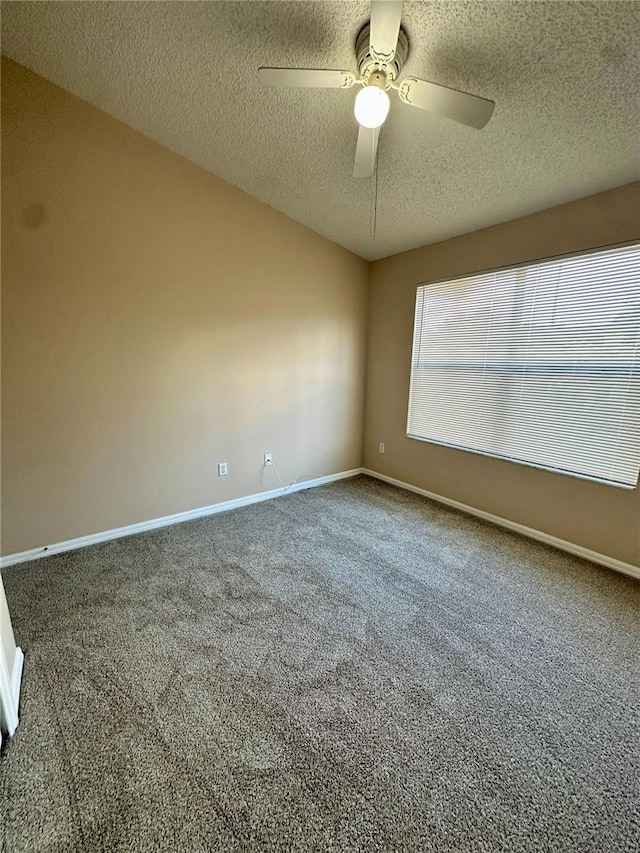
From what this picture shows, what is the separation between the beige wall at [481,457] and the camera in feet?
7.34

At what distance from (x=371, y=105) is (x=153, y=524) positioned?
293cm

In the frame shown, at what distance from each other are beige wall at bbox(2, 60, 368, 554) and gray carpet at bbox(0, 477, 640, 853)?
0.62 meters

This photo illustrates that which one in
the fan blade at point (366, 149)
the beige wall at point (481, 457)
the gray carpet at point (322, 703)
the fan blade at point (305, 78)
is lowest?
the gray carpet at point (322, 703)

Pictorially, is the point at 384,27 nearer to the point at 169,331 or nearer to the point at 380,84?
the point at 380,84

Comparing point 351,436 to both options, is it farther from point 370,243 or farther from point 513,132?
point 513,132

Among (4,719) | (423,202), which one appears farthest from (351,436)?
(4,719)

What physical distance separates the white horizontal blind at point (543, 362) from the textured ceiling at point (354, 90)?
55 cm

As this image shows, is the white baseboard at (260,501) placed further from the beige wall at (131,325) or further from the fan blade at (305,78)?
the fan blade at (305,78)

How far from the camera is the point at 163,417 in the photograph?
2705 mm

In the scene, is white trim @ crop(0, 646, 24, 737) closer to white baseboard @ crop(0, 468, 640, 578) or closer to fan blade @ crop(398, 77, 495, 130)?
white baseboard @ crop(0, 468, 640, 578)

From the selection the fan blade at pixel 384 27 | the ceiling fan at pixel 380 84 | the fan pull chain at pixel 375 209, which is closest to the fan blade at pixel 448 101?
the ceiling fan at pixel 380 84

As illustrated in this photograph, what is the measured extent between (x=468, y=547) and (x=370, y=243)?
2909 mm

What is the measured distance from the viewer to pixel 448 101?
142 cm

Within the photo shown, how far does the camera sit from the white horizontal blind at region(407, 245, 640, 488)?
221 centimetres
